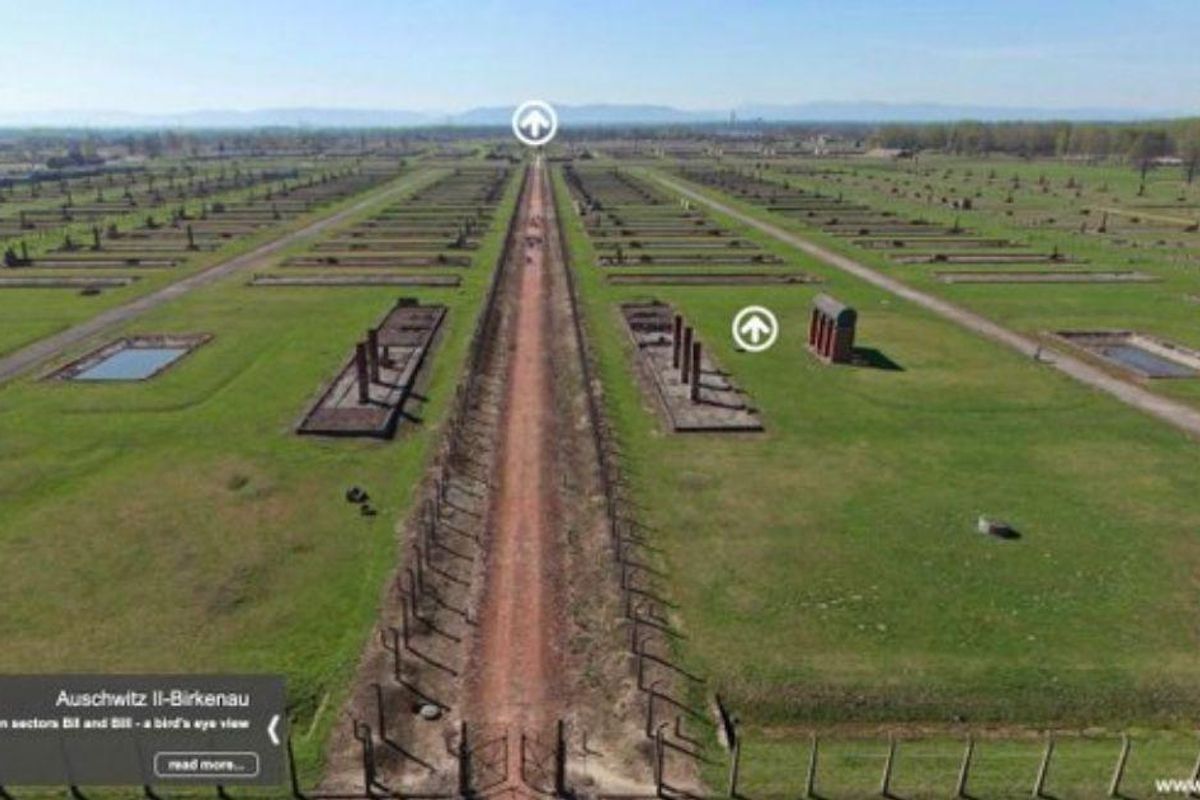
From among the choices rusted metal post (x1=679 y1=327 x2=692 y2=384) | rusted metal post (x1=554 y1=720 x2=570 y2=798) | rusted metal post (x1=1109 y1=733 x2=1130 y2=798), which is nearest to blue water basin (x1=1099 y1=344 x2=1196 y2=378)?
rusted metal post (x1=679 y1=327 x2=692 y2=384)

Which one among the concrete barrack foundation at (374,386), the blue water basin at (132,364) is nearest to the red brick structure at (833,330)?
the concrete barrack foundation at (374,386)

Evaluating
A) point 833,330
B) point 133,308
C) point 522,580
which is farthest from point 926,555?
point 133,308

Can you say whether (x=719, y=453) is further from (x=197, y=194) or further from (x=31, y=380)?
(x=197, y=194)

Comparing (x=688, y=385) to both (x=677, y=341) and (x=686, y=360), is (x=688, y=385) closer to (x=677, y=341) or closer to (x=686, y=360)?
(x=686, y=360)

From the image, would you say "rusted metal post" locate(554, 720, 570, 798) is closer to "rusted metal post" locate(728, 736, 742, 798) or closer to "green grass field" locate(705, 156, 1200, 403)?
"rusted metal post" locate(728, 736, 742, 798)

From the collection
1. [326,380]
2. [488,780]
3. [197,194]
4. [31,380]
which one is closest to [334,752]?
[488,780]

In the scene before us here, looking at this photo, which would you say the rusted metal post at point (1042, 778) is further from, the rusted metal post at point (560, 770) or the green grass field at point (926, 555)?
the rusted metal post at point (560, 770)
